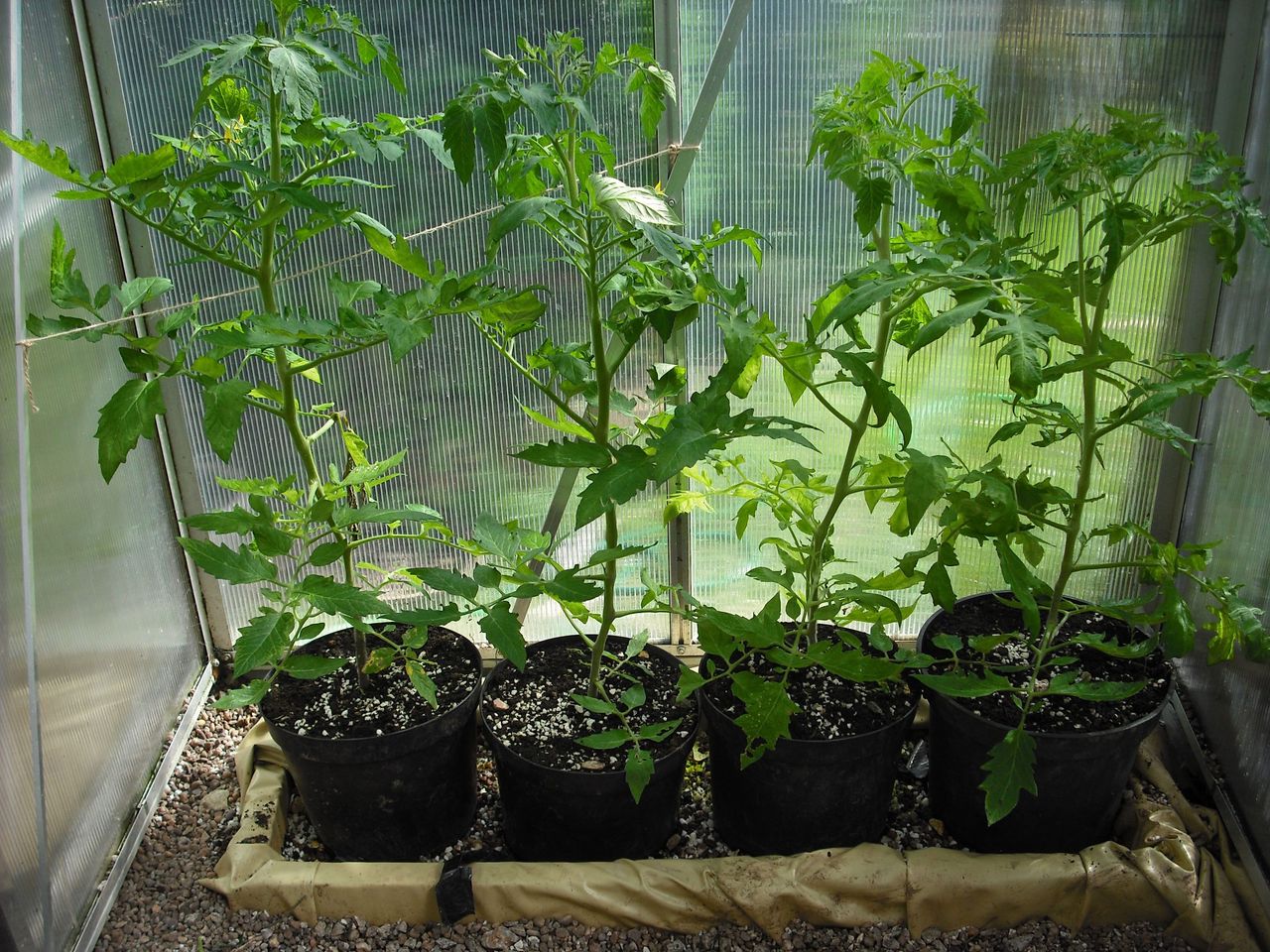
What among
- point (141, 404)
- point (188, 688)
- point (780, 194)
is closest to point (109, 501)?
point (188, 688)

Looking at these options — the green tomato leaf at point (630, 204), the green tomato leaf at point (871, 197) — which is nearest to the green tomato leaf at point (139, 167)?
the green tomato leaf at point (630, 204)

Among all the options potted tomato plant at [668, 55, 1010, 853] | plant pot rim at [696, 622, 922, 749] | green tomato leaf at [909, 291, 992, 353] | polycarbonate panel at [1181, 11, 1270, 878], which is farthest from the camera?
polycarbonate panel at [1181, 11, 1270, 878]

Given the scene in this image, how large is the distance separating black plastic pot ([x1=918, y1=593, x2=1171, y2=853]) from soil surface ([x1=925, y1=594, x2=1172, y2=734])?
0.03 m

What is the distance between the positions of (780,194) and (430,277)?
2.81 feet

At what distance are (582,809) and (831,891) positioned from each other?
0.45m

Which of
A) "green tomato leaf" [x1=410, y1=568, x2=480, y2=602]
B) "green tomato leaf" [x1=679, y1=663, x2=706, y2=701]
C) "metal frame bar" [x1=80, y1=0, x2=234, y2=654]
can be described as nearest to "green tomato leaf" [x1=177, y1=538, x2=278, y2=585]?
"green tomato leaf" [x1=410, y1=568, x2=480, y2=602]

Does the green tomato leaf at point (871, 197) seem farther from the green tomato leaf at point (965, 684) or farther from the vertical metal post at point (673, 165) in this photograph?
the green tomato leaf at point (965, 684)

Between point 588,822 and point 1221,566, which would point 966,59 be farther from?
point 588,822

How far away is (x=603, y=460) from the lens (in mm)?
1432

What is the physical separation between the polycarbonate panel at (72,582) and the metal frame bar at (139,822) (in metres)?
0.02

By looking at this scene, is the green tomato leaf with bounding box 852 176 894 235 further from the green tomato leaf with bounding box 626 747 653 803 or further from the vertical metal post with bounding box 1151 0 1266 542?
the green tomato leaf with bounding box 626 747 653 803

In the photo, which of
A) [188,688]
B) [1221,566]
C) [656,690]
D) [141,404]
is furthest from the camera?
[188,688]

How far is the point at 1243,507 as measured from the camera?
6.23 feet

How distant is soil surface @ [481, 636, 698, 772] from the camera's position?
5.65ft
